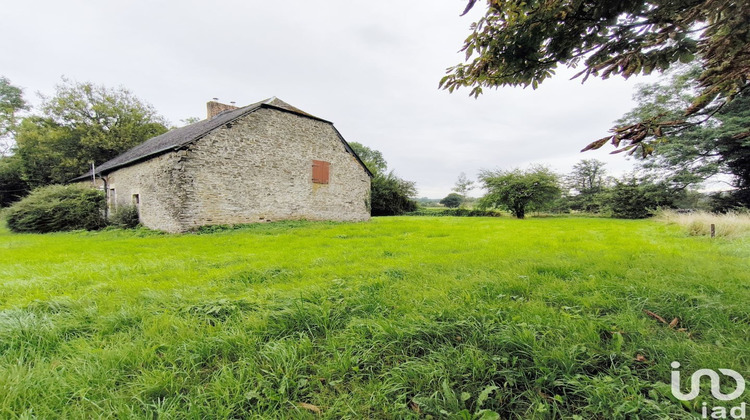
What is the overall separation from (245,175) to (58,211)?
963 cm

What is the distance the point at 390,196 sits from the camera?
30016 millimetres

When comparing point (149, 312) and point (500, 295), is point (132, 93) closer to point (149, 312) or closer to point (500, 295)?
point (149, 312)

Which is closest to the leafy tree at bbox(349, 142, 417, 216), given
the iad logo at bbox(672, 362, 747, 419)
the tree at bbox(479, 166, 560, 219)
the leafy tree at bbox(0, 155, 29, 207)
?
the tree at bbox(479, 166, 560, 219)

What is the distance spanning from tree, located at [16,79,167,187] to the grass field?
87.3 feet

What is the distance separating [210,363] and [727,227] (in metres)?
12.4

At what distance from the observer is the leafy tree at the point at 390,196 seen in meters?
29.7

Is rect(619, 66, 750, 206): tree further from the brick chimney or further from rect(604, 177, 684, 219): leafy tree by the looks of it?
the brick chimney

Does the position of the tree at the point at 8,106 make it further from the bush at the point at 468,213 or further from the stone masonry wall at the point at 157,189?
the bush at the point at 468,213

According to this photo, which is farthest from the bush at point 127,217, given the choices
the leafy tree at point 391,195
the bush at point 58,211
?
the leafy tree at point 391,195

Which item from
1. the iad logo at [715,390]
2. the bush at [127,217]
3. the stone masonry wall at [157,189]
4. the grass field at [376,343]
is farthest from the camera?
the bush at [127,217]

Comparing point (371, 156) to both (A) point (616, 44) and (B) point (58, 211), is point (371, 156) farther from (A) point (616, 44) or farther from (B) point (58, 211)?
(A) point (616, 44)

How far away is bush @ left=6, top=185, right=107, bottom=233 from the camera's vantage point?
12.5m

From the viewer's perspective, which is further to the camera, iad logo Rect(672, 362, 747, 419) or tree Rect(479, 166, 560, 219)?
tree Rect(479, 166, 560, 219)

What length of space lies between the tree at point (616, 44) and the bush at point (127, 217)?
51.0ft
